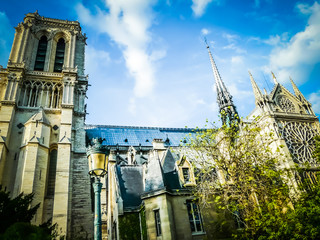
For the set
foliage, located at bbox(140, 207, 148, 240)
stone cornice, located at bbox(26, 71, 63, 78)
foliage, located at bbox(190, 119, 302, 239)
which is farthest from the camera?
stone cornice, located at bbox(26, 71, 63, 78)

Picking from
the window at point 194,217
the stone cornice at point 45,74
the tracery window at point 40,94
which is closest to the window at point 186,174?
the window at point 194,217

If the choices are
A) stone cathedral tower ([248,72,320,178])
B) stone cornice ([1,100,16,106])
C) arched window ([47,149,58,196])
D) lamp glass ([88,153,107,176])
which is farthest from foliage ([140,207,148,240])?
stone cornice ([1,100,16,106])

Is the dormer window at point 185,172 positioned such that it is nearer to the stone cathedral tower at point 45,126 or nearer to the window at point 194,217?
the window at point 194,217

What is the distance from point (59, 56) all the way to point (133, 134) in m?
15.4

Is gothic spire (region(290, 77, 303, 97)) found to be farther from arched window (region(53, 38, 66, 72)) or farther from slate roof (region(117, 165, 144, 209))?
arched window (region(53, 38, 66, 72))

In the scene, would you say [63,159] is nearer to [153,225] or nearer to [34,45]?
[153,225]

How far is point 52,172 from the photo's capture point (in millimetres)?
23203

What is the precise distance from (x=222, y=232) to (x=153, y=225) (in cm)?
470

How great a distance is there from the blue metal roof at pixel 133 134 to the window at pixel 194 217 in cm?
1553

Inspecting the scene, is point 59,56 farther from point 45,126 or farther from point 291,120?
point 291,120

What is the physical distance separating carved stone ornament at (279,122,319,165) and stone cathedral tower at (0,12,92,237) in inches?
932

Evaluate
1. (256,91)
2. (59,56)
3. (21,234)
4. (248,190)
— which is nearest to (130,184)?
(248,190)

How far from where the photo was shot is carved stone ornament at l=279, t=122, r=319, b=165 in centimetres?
2750

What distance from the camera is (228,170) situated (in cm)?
1555
